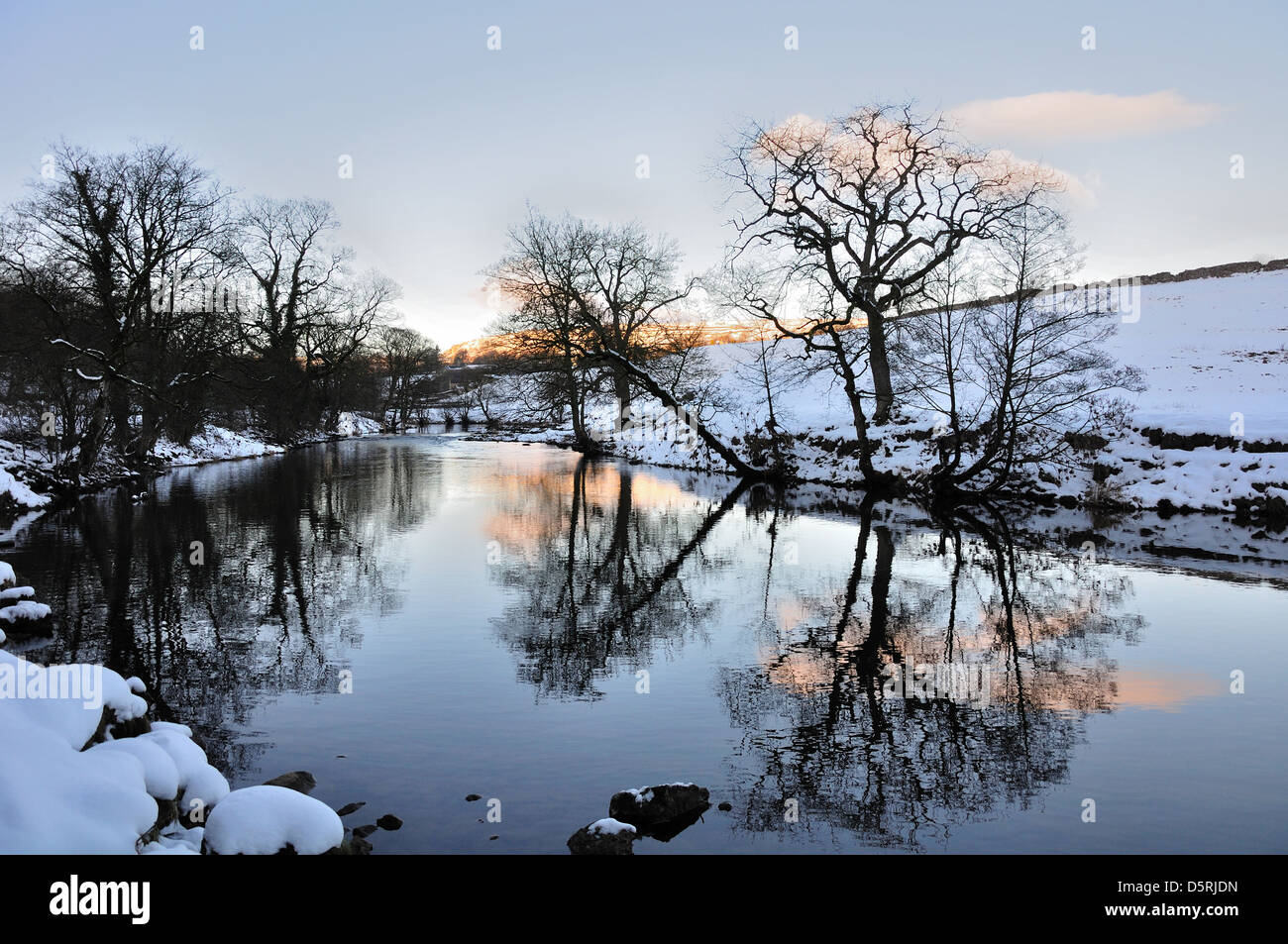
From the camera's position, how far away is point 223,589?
13.8m

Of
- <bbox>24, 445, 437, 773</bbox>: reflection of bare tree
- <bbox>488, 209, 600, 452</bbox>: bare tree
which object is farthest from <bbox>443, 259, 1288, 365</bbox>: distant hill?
<bbox>24, 445, 437, 773</bbox>: reflection of bare tree

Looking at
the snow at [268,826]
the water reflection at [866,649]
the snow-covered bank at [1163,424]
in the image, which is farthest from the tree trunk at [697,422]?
the snow at [268,826]

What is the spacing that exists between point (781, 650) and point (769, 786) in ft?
12.7

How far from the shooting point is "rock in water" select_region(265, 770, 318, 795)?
6609 mm

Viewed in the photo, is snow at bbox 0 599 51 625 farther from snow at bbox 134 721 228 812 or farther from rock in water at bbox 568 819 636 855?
rock in water at bbox 568 819 636 855

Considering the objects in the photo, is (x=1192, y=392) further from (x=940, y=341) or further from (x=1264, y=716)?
(x=1264, y=716)

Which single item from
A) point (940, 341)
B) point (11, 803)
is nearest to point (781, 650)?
point (11, 803)

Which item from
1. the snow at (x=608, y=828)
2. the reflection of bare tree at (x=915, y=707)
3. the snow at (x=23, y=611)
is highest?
the snow at (x=23, y=611)

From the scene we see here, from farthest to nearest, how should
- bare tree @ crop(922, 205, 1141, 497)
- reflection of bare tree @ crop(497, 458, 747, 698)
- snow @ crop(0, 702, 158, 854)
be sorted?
1. bare tree @ crop(922, 205, 1141, 497)
2. reflection of bare tree @ crop(497, 458, 747, 698)
3. snow @ crop(0, 702, 158, 854)

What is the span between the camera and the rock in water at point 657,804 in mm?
6160

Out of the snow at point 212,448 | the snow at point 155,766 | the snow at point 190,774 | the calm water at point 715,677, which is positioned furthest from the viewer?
the snow at point 212,448

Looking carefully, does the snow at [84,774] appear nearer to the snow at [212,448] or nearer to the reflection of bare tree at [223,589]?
the reflection of bare tree at [223,589]

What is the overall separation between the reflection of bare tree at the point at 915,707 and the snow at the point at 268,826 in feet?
9.94

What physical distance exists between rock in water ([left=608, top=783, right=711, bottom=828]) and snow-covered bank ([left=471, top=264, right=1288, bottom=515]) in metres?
21.2
